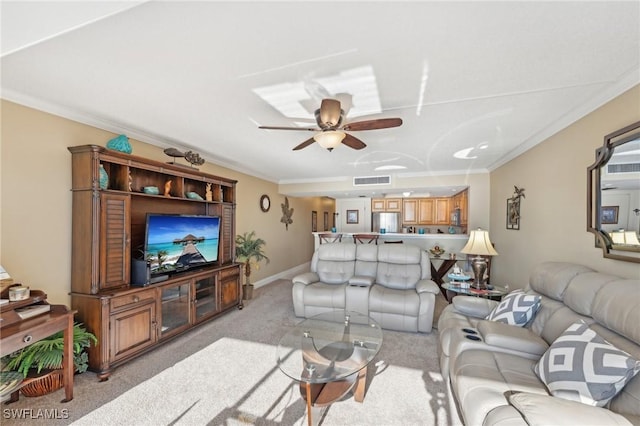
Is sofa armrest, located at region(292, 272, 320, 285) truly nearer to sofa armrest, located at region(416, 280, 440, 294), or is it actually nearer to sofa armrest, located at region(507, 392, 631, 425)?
sofa armrest, located at region(416, 280, 440, 294)

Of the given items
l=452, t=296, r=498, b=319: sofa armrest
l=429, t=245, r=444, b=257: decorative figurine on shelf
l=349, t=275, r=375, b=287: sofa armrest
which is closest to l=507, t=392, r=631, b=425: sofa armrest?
l=452, t=296, r=498, b=319: sofa armrest

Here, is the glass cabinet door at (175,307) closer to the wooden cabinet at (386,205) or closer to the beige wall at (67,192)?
the beige wall at (67,192)

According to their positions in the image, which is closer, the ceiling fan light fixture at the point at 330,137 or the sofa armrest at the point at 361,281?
the ceiling fan light fixture at the point at 330,137

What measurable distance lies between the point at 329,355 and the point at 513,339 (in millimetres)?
1339

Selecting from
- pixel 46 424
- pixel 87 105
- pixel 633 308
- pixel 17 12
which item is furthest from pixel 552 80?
pixel 46 424

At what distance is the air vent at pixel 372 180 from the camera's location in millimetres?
5469

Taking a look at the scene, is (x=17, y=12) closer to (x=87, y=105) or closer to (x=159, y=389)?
(x=87, y=105)

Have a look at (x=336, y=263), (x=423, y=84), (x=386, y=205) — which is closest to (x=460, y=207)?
(x=386, y=205)

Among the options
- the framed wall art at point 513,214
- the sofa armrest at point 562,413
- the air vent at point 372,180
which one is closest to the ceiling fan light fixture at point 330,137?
the sofa armrest at point 562,413

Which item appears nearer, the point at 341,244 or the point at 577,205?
the point at 577,205

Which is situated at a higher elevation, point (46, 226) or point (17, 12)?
point (17, 12)

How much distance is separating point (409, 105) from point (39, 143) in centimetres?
322

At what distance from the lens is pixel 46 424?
5.84 feet

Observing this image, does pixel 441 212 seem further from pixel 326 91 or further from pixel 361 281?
pixel 326 91
